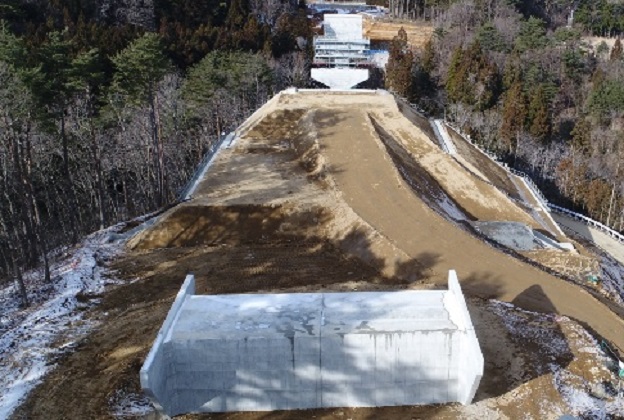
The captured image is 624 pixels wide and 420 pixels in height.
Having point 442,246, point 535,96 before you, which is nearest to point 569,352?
point 442,246

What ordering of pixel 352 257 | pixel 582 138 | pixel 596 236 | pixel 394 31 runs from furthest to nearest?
pixel 394 31
pixel 582 138
pixel 596 236
pixel 352 257

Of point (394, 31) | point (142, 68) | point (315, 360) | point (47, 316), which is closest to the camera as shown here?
point (315, 360)

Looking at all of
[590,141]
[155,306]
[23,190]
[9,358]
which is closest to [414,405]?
[155,306]

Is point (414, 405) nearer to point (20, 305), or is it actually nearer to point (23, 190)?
point (20, 305)

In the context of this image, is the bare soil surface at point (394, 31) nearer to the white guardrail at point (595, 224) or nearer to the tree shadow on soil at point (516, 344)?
the white guardrail at point (595, 224)

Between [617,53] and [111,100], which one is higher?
[111,100]

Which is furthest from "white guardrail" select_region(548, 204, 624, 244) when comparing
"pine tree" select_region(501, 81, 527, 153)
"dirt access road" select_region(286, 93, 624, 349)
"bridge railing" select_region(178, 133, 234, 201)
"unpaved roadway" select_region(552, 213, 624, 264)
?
"bridge railing" select_region(178, 133, 234, 201)

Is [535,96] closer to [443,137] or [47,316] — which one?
[443,137]

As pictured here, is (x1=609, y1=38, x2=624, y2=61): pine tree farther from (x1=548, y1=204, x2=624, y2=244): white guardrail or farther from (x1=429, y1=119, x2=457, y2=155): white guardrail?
(x1=429, y1=119, x2=457, y2=155): white guardrail

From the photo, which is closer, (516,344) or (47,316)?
(516,344)
